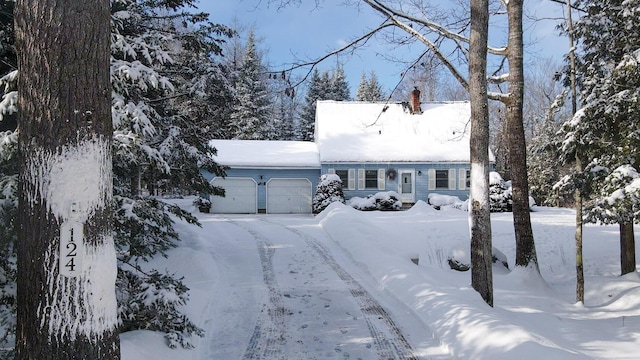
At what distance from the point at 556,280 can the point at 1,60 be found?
10354mm

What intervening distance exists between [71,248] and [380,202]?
64.0 ft

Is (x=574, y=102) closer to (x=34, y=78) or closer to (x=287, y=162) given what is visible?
(x=34, y=78)

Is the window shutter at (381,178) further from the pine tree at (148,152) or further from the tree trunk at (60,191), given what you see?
the tree trunk at (60,191)

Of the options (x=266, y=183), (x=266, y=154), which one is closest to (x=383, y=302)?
(x=266, y=183)

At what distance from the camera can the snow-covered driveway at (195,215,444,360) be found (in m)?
4.64

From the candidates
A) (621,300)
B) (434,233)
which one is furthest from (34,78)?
(434,233)

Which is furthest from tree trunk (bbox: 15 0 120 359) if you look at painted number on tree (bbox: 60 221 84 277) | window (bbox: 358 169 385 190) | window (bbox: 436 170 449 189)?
window (bbox: 436 170 449 189)

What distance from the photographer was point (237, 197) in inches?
887

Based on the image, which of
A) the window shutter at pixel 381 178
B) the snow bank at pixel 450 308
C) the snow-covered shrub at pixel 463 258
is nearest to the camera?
the snow bank at pixel 450 308

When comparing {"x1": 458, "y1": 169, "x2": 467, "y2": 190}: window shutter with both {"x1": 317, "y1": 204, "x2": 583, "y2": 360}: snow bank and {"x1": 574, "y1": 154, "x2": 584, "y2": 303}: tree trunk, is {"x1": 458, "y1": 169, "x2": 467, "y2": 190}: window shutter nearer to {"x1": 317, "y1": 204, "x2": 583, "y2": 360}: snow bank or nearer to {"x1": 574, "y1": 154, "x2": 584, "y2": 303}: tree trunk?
{"x1": 317, "y1": 204, "x2": 583, "y2": 360}: snow bank

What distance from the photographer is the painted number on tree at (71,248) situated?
2.19 meters

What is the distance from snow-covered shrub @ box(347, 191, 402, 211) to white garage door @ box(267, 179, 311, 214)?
2.85m

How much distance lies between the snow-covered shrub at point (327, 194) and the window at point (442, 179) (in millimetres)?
5987

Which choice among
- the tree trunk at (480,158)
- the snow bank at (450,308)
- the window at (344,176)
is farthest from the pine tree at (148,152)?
the window at (344,176)
